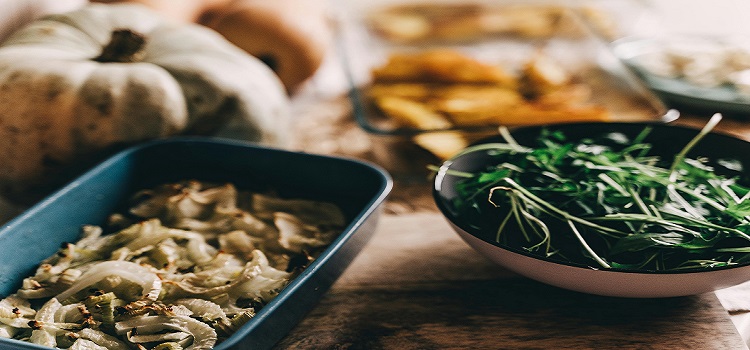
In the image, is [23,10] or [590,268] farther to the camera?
[23,10]

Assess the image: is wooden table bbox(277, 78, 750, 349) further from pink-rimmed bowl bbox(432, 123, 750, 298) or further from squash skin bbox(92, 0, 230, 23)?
squash skin bbox(92, 0, 230, 23)

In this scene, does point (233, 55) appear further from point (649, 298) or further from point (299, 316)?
point (649, 298)

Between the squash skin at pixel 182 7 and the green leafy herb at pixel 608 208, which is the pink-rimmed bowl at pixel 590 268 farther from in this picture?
the squash skin at pixel 182 7

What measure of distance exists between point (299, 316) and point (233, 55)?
1.65ft

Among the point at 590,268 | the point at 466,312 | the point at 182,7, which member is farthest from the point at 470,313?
the point at 182,7

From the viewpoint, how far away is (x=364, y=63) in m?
1.39

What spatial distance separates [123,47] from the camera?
36.6 inches

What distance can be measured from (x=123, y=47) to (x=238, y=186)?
24 cm

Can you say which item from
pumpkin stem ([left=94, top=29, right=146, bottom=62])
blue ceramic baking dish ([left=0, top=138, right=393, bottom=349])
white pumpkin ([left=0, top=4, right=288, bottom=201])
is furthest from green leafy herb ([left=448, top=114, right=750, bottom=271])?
pumpkin stem ([left=94, top=29, right=146, bottom=62])

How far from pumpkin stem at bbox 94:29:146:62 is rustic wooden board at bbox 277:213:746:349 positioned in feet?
1.37

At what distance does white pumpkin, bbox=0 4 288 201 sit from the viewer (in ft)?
2.88

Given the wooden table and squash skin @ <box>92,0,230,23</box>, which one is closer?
the wooden table

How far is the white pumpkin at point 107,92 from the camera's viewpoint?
88cm

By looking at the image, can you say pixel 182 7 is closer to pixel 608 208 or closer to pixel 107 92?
pixel 107 92
